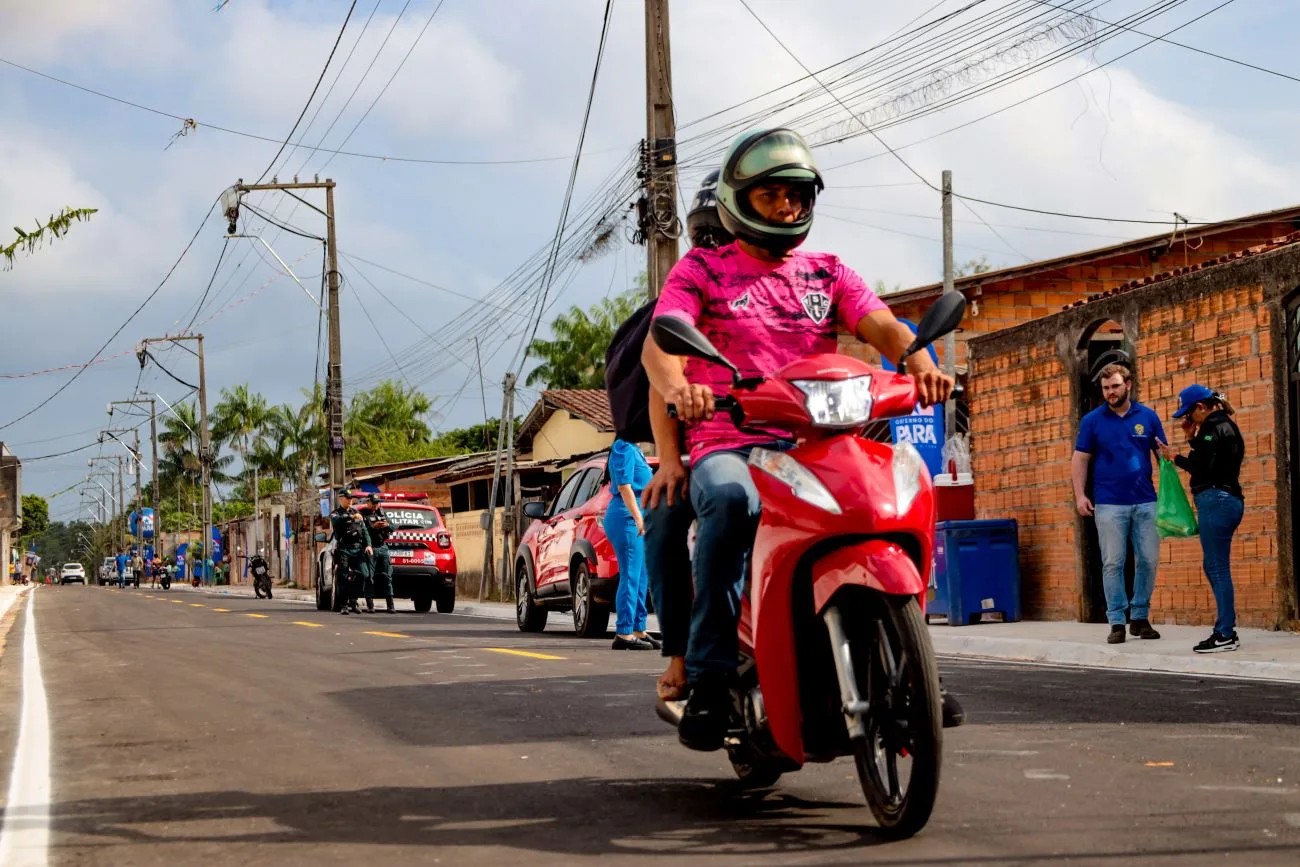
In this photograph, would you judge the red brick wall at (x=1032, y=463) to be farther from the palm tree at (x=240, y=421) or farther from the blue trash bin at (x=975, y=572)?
the palm tree at (x=240, y=421)

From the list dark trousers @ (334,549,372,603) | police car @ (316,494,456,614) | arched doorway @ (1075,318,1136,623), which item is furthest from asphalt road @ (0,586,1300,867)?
police car @ (316,494,456,614)

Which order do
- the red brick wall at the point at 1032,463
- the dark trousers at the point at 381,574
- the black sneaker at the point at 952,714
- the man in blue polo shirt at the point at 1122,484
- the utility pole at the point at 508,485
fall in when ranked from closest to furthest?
the black sneaker at the point at 952,714, the man in blue polo shirt at the point at 1122,484, the red brick wall at the point at 1032,463, the dark trousers at the point at 381,574, the utility pole at the point at 508,485

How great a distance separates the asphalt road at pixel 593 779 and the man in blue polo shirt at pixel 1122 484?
1643mm

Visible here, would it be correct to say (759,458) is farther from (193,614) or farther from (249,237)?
(249,237)

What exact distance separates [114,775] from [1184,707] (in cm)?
480

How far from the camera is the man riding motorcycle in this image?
4973mm

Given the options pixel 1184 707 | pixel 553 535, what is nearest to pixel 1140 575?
pixel 1184 707

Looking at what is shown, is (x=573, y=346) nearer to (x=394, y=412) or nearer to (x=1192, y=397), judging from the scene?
(x=394, y=412)

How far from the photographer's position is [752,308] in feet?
17.3

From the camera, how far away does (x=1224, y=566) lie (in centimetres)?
1072

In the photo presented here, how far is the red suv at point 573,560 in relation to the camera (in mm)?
15539

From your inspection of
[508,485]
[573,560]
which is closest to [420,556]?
[508,485]

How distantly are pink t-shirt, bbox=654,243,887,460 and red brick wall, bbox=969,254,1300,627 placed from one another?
8.27 meters

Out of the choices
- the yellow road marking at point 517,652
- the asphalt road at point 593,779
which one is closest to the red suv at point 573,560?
the yellow road marking at point 517,652
